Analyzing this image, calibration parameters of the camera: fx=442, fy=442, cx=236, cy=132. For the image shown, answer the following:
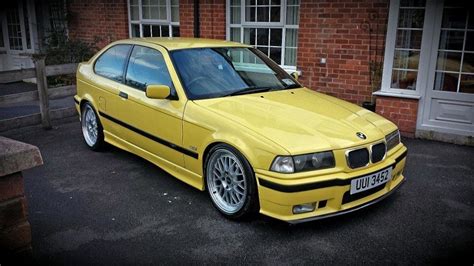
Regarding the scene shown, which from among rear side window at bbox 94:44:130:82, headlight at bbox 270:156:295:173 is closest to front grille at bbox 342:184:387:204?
headlight at bbox 270:156:295:173

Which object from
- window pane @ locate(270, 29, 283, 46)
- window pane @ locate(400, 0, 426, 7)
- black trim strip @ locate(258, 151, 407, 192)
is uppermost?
window pane @ locate(400, 0, 426, 7)

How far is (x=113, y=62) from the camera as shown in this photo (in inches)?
230

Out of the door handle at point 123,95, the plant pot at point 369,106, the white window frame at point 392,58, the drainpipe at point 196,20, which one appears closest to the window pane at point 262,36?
the drainpipe at point 196,20

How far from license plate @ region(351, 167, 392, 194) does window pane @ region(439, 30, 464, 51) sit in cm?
342

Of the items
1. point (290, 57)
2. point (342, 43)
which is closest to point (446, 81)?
point (342, 43)

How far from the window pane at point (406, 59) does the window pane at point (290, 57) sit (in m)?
2.06

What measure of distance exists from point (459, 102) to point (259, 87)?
11.5 feet

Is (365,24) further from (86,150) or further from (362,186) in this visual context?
(86,150)

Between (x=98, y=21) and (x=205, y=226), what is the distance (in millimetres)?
9168

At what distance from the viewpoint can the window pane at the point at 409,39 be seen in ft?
22.3

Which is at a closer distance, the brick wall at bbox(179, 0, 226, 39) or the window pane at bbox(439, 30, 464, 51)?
the window pane at bbox(439, 30, 464, 51)

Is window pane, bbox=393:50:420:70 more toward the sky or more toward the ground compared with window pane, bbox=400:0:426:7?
more toward the ground

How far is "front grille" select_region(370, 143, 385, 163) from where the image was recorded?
3.99 meters

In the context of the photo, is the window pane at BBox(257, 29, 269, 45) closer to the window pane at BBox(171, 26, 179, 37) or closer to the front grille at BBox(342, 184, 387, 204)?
the window pane at BBox(171, 26, 179, 37)
